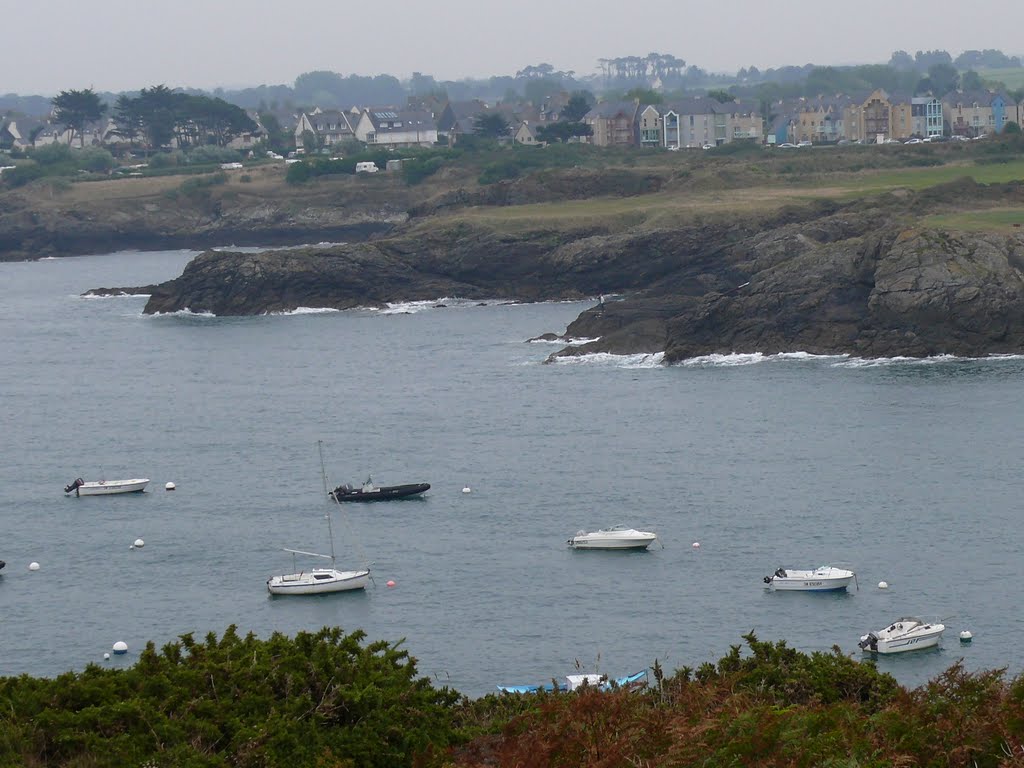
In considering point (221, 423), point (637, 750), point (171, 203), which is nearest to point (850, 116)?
point (171, 203)

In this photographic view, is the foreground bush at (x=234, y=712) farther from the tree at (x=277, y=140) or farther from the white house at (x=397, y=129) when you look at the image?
the tree at (x=277, y=140)

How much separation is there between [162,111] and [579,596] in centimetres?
15682

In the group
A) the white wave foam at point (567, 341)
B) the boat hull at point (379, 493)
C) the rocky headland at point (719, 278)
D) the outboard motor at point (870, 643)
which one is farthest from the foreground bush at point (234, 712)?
the white wave foam at point (567, 341)

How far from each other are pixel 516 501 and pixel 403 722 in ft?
93.4

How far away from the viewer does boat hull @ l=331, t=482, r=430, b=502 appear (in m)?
49.9

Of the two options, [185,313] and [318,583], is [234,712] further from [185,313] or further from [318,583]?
[185,313]

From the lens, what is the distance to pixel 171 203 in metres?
152

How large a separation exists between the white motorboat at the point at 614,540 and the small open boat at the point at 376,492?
26.3 ft

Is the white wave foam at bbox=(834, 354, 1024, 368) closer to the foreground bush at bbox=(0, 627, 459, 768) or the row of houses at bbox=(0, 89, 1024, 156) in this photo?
the foreground bush at bbox=(0, 627, 459, 768)

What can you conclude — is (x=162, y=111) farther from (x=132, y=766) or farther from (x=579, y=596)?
(x=132, y=766)

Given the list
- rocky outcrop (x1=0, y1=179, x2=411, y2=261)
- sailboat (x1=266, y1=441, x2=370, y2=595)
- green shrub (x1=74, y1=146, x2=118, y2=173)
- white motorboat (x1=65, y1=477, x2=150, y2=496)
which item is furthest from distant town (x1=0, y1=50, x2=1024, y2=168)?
sailboat (x1=266, y1=441, x2=370, y2=595)

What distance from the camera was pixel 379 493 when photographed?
4991cm

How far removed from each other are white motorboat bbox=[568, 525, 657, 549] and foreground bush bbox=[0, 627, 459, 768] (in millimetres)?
20647

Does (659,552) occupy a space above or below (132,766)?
below
